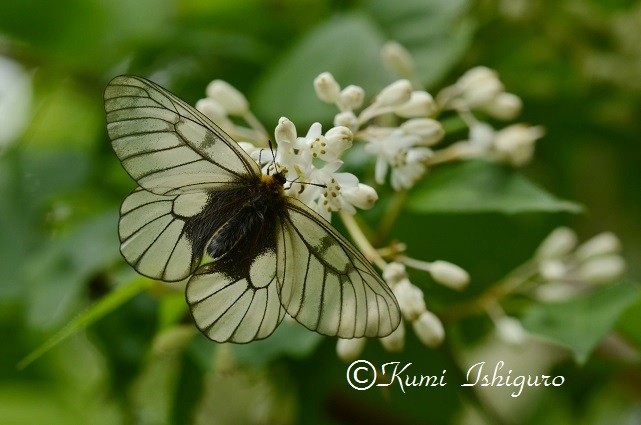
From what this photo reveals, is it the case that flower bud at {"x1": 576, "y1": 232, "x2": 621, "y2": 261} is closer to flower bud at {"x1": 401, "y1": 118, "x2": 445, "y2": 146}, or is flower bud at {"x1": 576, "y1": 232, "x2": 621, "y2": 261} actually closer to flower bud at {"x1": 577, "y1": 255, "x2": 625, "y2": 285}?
flower bud at {"x1": 577, "y1": 255, "x2": 625, "y2": 285}

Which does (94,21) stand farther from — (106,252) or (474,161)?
(474,161)

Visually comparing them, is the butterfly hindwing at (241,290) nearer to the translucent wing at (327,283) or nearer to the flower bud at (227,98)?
the translucent wing at (327,283)

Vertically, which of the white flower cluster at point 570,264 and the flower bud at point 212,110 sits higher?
the flower bud at point 212,110

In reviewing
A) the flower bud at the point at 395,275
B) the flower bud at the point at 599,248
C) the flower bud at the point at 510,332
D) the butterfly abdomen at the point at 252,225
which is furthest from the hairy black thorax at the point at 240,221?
the flower bud at the point at 599,248

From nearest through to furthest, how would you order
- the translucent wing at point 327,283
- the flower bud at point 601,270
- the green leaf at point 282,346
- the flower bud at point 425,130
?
the translucent wing at point 327,283, the flower bud at point 425,130, the green leaf at point 282,346, the flower bud at point 601,270

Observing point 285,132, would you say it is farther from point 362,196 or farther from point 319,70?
point 319,70

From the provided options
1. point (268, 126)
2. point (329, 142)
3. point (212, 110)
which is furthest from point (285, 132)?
point (268, 126)

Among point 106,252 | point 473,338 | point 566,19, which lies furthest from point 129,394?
point 566,19

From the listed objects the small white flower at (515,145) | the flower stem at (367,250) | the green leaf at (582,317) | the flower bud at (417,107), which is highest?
the flower bud at (417,107)
